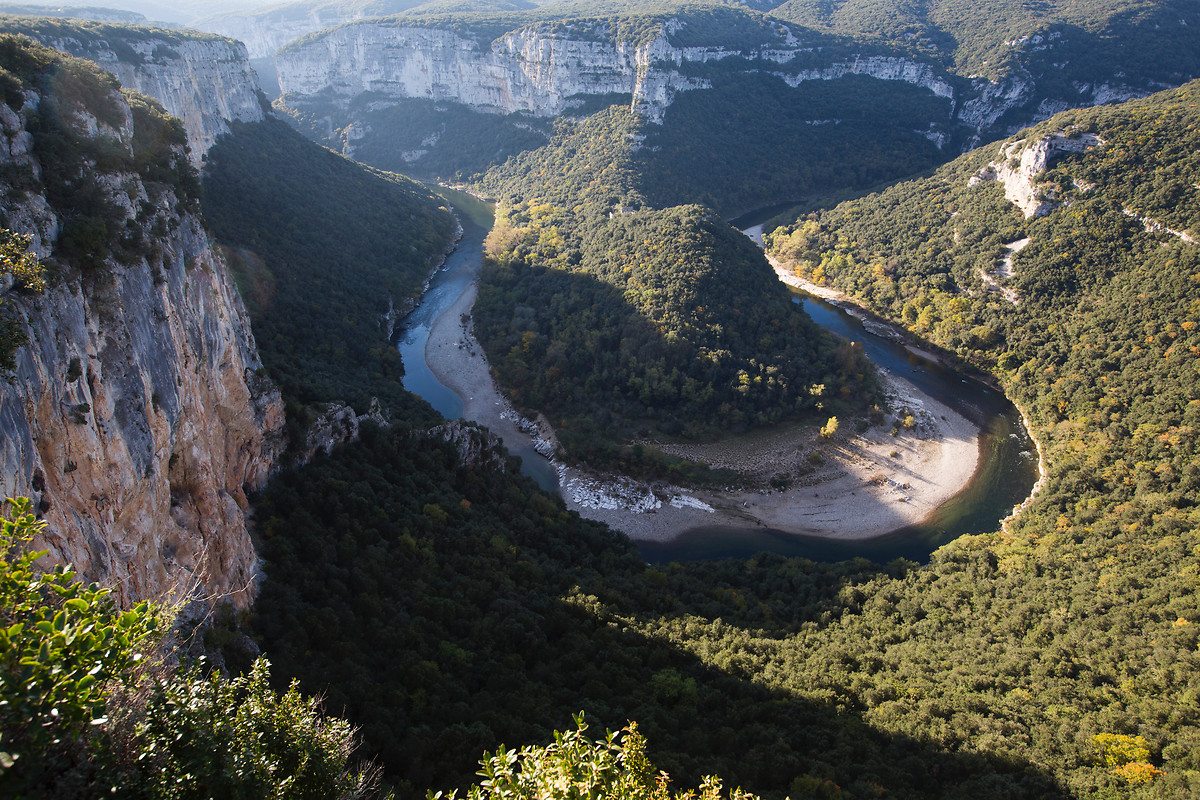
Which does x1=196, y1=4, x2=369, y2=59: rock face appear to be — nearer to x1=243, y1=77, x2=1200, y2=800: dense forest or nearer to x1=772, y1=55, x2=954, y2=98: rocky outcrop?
x1=772, y1=55, x2=954, y2=98: rocky outcrop

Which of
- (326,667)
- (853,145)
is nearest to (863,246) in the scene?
(853,145)

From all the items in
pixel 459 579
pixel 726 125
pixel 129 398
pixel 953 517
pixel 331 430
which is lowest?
pixel 459 579

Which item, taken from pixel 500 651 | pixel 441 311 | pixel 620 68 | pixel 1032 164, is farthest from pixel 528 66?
pixel 500 651

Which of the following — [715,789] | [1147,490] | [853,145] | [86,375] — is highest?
[853,145]

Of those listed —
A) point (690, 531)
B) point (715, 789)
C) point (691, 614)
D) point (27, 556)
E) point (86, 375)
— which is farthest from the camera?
point (690, 531)

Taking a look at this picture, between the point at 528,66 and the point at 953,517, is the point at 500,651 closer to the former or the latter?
the point at 953,517

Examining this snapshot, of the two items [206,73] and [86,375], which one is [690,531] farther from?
[206,73]

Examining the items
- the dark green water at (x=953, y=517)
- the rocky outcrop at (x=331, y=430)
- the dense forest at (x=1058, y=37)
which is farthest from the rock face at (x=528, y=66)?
the rocky outcrop at (x=331, y=430)
